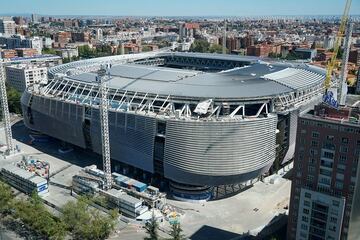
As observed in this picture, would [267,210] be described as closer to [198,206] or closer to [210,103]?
[198,206]

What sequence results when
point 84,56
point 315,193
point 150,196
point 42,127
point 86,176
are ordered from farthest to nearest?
point 84,56, point 42,127, point 86,176, point 150,196, point 315,193

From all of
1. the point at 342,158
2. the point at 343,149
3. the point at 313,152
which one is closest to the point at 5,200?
the point at 313,152

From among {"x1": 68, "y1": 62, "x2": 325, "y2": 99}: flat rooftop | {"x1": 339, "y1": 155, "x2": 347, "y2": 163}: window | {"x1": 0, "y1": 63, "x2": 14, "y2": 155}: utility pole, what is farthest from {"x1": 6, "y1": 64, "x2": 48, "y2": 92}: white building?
{"x1": 339, "y1": 155, "x2": 347, "y2": 163}: window

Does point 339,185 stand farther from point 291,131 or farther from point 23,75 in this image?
point 23,75

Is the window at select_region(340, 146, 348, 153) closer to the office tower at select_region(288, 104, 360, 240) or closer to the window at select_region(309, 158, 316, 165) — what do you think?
the office tower at select_region(288, 104, 360, 240)

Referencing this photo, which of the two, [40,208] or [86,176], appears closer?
[40,208]

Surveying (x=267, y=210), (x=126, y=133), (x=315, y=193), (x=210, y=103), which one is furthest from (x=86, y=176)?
(x=315, y=193)

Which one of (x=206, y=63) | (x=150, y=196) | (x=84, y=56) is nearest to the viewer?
(x=150, y=196)
